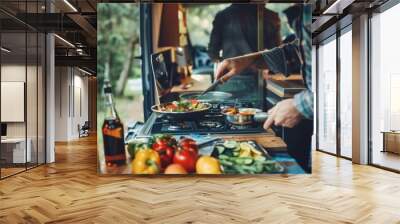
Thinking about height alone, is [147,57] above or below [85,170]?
above

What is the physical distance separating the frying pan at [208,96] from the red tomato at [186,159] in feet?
2.85

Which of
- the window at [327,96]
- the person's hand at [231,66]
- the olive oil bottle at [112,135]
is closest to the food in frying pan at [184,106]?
the person's hand at [231,66]

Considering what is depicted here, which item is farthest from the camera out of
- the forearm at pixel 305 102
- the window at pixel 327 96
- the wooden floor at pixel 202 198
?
the window at pixel 327 96

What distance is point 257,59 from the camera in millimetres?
6000

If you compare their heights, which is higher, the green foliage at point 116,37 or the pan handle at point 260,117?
the green foliage at point 116,37

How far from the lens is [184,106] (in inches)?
235

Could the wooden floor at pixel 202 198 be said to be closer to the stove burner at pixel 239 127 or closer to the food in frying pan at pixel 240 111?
the stove burner at pixel 239 127

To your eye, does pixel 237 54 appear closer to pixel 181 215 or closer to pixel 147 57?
pixel 147 57

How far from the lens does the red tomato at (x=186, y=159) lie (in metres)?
5.93

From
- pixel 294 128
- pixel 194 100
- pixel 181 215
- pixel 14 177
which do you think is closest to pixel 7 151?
pixel 14 177

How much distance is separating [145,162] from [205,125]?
113 cm

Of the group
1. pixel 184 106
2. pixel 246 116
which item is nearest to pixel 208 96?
pixel 184 106

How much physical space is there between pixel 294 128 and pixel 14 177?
474 cm

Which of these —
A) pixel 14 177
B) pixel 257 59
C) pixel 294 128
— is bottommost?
pixel 14 177
